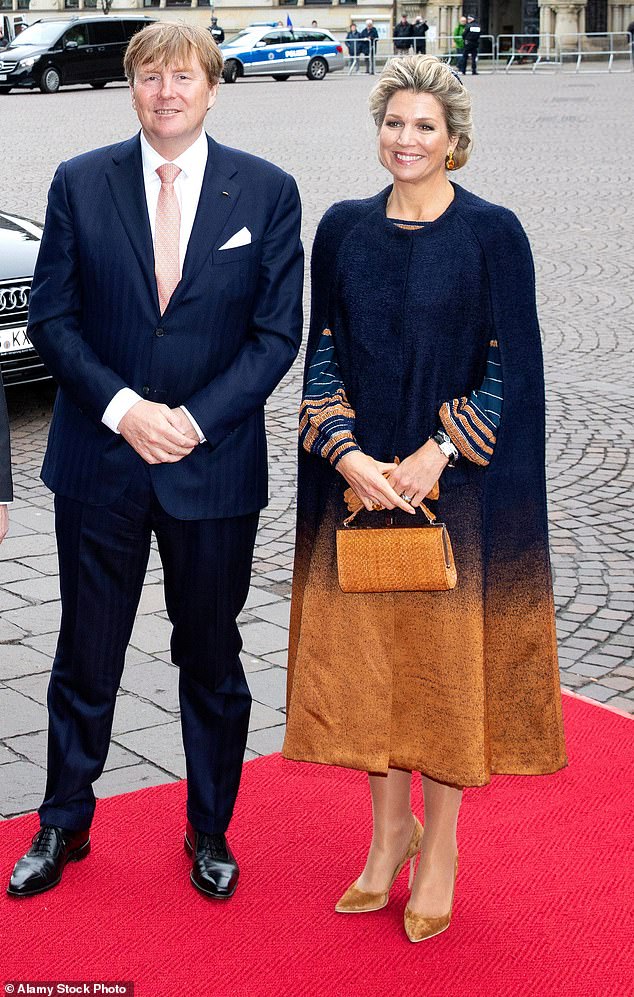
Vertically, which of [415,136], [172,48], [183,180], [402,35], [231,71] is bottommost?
[231,71]

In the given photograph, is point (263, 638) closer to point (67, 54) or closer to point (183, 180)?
point (183, 180)

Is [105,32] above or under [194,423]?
under

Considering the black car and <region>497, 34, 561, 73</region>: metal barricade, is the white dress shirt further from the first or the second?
<region>497, 34, 561, 73</region>: metal barricade

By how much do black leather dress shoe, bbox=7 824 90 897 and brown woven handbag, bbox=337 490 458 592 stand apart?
41.9 inches

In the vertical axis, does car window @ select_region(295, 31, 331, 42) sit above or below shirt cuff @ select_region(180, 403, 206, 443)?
below

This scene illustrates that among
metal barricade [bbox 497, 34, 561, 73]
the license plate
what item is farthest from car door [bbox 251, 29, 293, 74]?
the license plate

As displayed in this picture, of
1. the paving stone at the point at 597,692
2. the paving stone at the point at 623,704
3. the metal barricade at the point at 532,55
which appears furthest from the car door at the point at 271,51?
the paving stone at the point at 623,704

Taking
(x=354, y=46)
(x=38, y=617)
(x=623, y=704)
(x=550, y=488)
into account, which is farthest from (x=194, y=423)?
(x=354, y=46)

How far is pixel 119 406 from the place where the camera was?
313 centimetres

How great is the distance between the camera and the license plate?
7.56 metres

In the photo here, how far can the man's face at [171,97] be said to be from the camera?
3059 millimetres

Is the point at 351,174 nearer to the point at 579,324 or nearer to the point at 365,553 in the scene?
the point at 579,324

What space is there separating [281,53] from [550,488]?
33.2 metres

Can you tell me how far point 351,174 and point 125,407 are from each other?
14160mm
